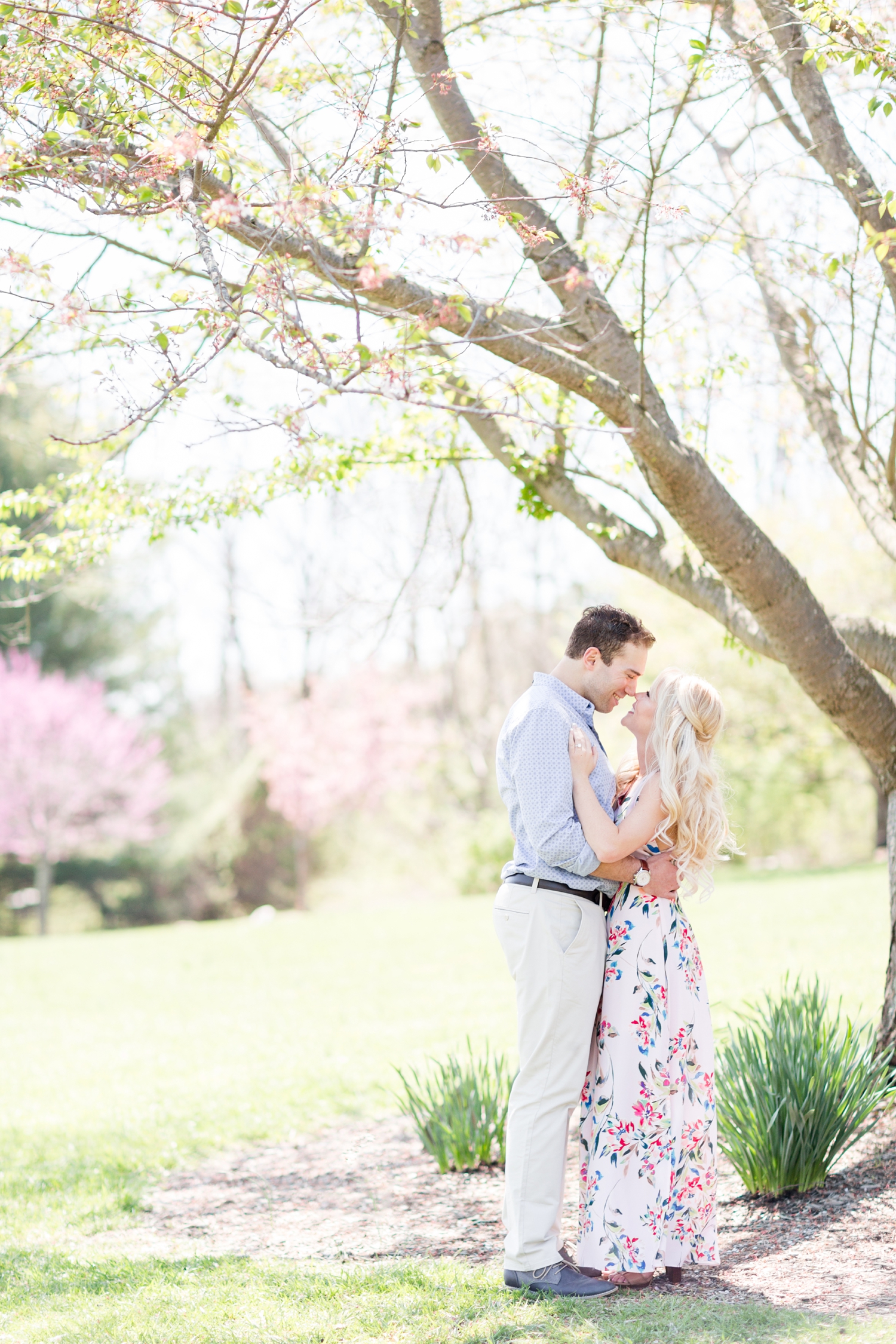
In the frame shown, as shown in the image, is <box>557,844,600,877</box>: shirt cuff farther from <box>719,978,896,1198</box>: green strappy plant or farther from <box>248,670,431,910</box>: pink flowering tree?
<box>248,670,431,910</box>: pink flowering tree

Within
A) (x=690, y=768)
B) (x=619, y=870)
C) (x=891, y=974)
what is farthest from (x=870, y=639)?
(x=619, y=870)

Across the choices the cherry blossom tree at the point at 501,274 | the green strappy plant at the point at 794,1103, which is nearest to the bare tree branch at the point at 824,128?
the cherry blossom tree at the point at 501,274

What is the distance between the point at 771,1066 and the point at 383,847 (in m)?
22.3

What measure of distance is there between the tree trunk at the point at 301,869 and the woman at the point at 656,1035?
1899 cm

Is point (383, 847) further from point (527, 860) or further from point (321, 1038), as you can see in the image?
point (527, 860)

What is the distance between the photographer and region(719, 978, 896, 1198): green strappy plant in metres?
3.92

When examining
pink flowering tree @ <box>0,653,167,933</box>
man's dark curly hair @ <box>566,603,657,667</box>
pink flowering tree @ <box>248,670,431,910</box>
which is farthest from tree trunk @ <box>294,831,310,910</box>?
man's dark curly hair @ <box>566,603,657,667</box>

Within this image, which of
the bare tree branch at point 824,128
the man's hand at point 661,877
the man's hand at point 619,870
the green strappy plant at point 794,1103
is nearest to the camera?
the man's hand at point 619,870


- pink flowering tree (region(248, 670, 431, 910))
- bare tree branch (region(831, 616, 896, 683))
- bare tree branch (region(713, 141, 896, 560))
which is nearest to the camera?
bare tree branch (region(831, 616, 896, 683))

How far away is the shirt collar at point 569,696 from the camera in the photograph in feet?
10.9

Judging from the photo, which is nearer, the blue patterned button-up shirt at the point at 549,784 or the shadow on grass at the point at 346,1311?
the shadow on grass at the point at 346,1311

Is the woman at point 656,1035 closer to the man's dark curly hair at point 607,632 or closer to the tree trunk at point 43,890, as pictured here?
the man's dark curly hair at point 607,632

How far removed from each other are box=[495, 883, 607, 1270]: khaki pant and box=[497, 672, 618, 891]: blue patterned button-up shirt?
0.35ft

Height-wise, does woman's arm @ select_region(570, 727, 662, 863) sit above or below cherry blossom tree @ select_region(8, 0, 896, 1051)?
below
